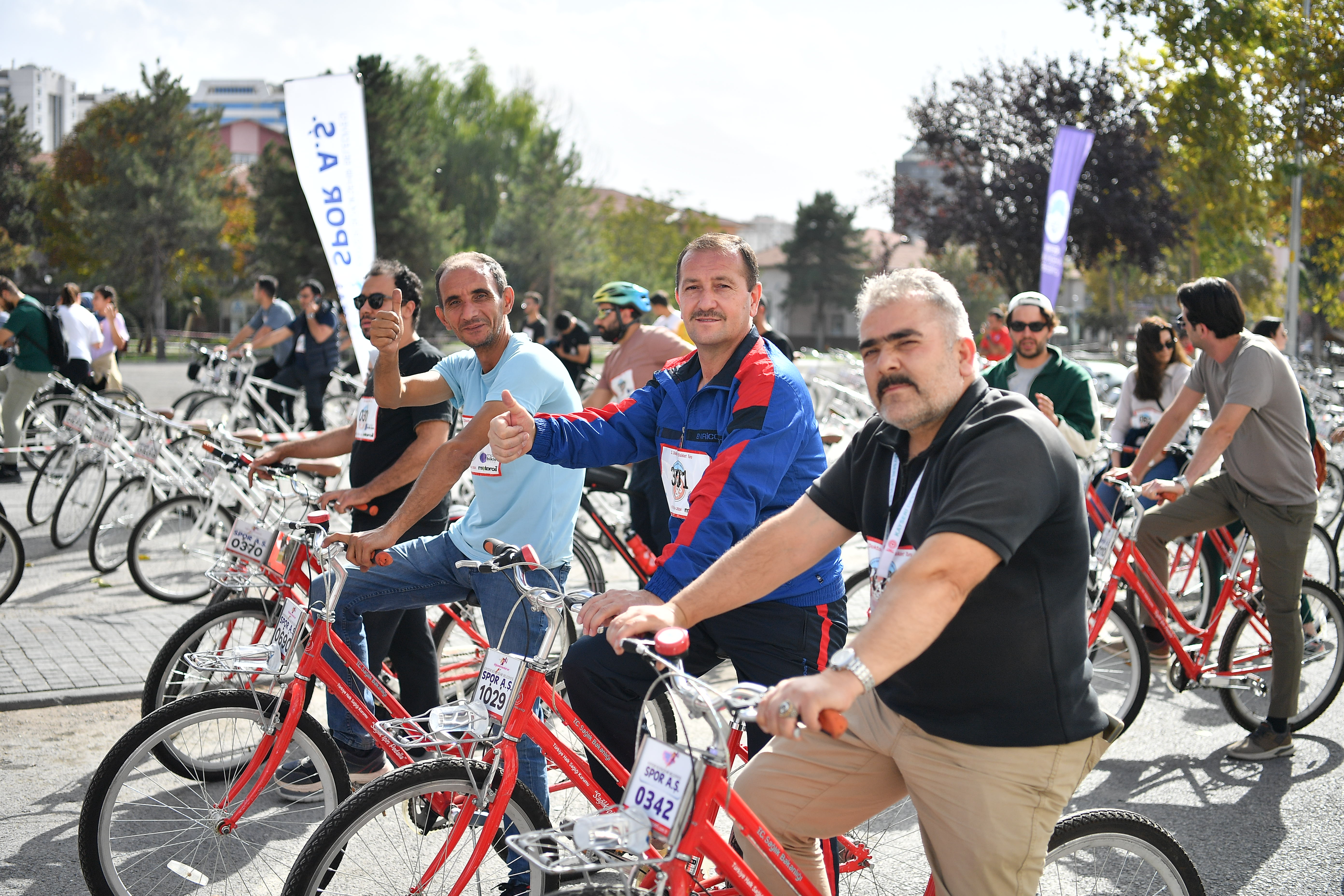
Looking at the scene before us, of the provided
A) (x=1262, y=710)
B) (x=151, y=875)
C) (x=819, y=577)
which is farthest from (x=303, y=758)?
(x=1262, y=710)

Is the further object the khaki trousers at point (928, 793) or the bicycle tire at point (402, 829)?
the bicycle tire at point (402, 829)

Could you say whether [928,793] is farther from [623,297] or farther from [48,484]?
[48,484]

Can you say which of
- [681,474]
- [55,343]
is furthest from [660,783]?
[55,343]

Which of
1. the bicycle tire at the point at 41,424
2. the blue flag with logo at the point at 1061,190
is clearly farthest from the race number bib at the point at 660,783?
the blue flag with logo at the point at 1061,190

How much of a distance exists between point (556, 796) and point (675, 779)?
2.15 metres

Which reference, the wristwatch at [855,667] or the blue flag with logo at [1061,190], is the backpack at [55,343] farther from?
the blue flag with logo at [1061,190]

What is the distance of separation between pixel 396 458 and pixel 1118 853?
2970 millimetres

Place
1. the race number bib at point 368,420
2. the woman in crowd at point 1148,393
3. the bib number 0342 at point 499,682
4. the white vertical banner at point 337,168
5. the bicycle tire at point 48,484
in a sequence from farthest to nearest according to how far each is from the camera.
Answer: the bicycle tire at point 48,484
the white vertical banner at point 337,168
the woman in crowd at point 1148,393
the race number bib at point 368,420
the bib number 0342 at point 499,682

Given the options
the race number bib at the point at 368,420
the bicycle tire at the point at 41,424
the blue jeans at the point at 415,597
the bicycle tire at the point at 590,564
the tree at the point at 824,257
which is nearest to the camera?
the blue jeans at the point at 415,597

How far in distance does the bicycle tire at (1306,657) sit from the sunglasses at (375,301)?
4.07 m

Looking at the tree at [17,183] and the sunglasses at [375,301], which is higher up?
the tree at [17,183]

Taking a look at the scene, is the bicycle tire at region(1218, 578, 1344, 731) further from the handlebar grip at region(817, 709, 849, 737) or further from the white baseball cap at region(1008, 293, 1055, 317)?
the handlebar grip at region(817, 709, 849, 737)

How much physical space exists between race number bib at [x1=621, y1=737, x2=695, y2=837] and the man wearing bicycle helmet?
15.0 ft

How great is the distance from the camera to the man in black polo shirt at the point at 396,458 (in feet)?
13.4
